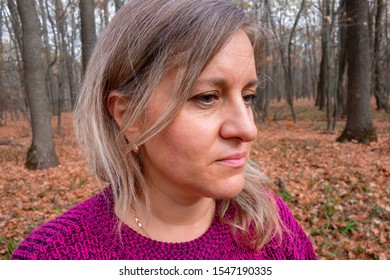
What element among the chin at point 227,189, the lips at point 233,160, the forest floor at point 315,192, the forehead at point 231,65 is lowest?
the forest floor at point 315,192

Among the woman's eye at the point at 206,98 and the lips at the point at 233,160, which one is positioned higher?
the woman's eye at the point at 206,98

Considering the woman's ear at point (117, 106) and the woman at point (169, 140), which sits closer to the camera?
the woman at point (169, 140)

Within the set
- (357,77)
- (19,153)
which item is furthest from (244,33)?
(19,153)

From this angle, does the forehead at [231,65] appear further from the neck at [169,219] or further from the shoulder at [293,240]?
the shoulder at [293,240]

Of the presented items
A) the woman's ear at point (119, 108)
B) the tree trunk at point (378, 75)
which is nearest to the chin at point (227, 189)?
the woman's ear at point (119, 108)

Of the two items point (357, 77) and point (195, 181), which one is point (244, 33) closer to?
point (195, 181)

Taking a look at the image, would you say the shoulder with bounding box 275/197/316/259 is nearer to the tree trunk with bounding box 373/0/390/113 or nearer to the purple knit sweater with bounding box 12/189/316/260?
the purple knit sweater with bounding box 12/189/316/260

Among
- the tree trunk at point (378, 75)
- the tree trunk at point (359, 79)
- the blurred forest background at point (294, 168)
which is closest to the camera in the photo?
the blurred forest background at point (294, 168)

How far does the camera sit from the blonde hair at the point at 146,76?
1172 millimetres

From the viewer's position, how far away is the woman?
117 centimetres

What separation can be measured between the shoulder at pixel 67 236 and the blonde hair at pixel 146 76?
0.10 metres

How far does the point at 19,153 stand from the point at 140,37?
34.6ft

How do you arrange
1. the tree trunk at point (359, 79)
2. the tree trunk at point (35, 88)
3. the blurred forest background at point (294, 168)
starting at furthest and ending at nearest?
the tree trunk at point (359, 79)
the tree trunk at point (35, 88)
the blurred forest background at point (294, 168)

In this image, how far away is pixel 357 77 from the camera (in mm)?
8906
